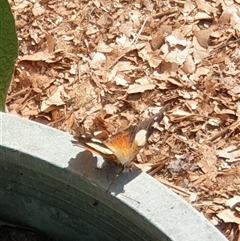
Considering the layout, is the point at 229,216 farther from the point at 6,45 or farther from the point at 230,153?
the point at 6,45

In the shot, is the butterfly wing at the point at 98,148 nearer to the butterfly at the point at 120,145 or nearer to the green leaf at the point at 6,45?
the butterfly at the point at 120,145

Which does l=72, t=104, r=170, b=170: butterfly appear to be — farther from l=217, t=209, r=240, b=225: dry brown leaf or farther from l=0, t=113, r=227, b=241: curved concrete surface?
l=217, t=209, r=240, b=225: dry brown leaf

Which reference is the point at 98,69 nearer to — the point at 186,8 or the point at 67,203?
the point at 186,8

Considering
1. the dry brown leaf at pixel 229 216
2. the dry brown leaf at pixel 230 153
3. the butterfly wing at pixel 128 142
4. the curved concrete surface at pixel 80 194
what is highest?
the butterfly wing at pixel 128 142

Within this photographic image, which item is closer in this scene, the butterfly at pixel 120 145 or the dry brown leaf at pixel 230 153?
the butterfly at pixel 120 145

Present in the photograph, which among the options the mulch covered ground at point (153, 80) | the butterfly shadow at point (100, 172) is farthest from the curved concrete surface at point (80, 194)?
the mulch covered ground at point (153, 80)

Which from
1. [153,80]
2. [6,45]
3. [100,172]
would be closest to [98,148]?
[100,172]
